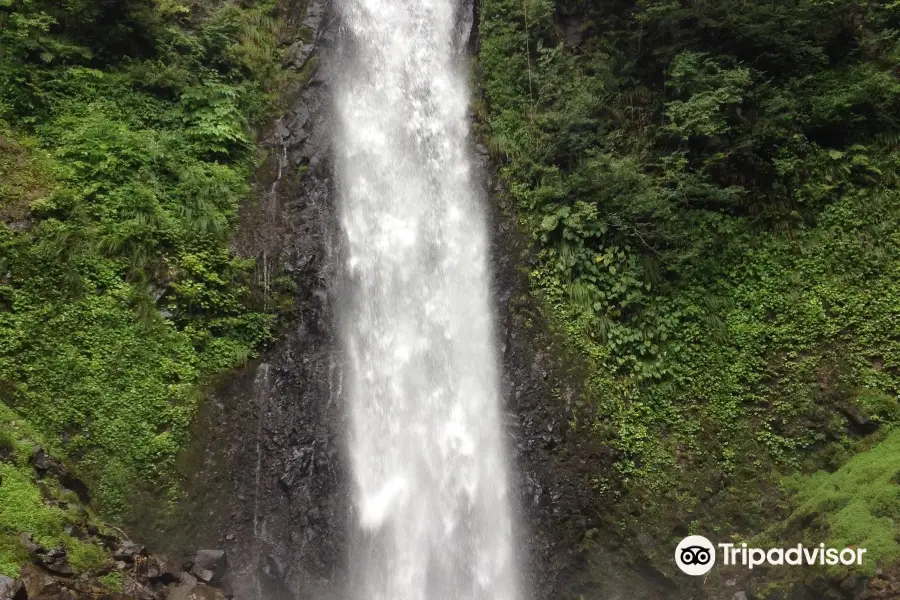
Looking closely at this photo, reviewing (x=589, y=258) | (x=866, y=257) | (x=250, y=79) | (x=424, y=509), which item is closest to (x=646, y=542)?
(x=424, y=509)

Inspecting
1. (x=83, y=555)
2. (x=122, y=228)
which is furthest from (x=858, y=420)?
(x=122, y=228)

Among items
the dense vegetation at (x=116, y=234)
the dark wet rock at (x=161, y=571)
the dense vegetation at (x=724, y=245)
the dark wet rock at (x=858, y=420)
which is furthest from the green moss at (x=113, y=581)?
the dark wet rock at (x=858, y=420)

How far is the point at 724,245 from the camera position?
10398mm

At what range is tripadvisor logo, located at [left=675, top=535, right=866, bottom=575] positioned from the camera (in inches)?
273

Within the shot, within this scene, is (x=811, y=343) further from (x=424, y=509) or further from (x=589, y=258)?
(x=424, y=509)

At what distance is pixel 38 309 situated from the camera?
27.1 ft

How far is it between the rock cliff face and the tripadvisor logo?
591mm

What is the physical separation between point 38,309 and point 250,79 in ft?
21.1

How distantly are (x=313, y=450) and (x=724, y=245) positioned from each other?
8.12 metres

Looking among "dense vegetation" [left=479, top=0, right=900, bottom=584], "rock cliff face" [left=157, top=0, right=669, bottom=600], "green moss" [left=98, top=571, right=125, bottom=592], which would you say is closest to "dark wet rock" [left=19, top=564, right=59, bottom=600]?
"green moss" [left=98, top=571, right=125, bottom=592]

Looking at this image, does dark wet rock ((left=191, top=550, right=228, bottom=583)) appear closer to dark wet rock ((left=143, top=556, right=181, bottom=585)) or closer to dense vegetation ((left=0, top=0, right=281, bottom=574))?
dark wet rock ((left=143, top=556, right=181, bottom=585))

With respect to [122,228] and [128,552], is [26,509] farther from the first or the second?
[122,228]

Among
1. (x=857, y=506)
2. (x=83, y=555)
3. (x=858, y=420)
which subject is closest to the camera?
(x=83, y=555)

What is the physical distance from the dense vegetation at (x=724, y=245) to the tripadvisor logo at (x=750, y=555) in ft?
0.83
